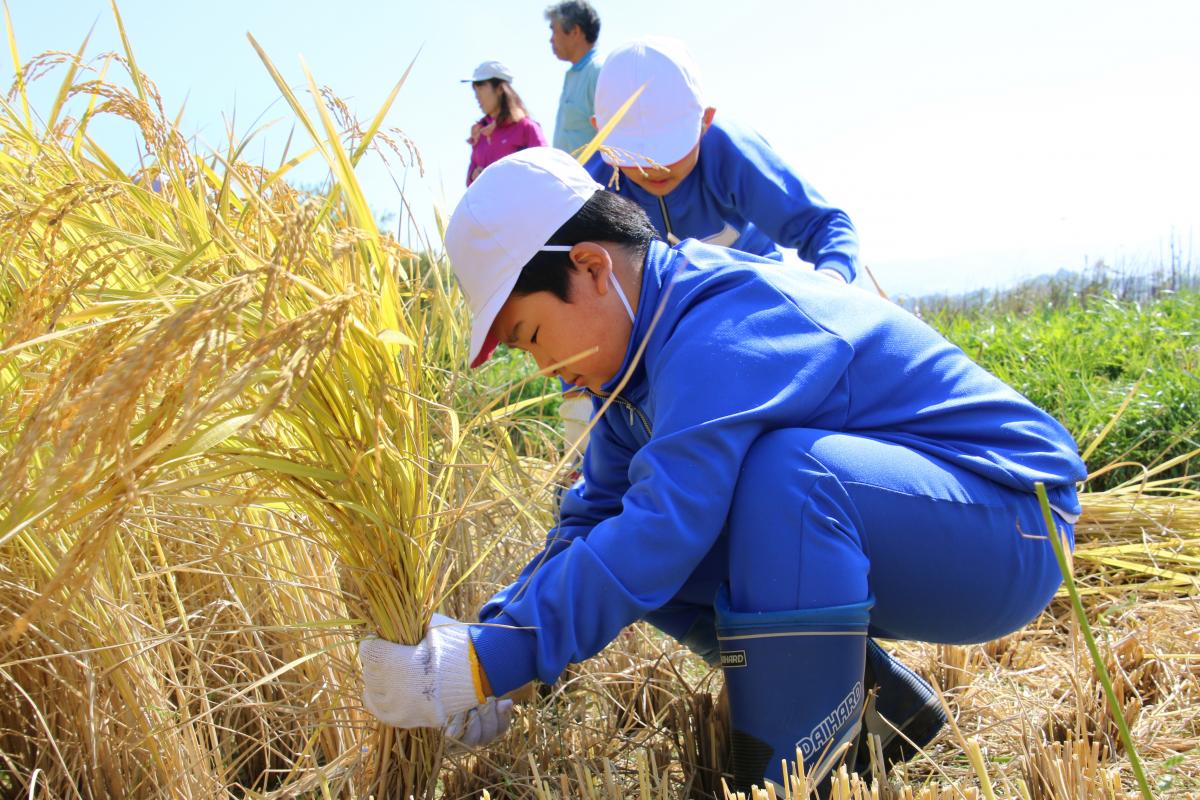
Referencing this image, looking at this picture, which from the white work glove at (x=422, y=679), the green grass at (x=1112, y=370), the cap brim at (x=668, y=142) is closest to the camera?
the white work glove at (x=422, y=679)

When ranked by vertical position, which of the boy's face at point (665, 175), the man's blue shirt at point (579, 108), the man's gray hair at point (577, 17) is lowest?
the boy's face at point (665, 175)

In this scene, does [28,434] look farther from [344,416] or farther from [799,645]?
[799,645]

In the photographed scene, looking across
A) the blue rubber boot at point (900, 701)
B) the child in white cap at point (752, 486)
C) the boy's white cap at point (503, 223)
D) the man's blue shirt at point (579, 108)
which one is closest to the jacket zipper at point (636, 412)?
the child in white cap at point (752, 486)

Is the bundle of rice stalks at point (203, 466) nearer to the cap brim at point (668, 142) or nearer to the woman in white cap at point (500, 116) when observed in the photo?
the cap brim at point (668, 142)

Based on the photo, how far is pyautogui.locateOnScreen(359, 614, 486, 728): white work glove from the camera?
4.28 ft

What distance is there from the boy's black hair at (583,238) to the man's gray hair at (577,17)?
2.74 m

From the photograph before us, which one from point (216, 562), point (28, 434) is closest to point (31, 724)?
point (216, 562)

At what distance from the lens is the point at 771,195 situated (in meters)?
2.59

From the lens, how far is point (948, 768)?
1592mm

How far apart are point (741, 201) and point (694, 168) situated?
0.47 feet

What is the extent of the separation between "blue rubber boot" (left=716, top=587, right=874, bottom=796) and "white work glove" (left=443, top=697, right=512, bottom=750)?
376 mm

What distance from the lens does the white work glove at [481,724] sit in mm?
1508

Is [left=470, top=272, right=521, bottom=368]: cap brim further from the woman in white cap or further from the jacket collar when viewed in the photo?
the woman in white cap

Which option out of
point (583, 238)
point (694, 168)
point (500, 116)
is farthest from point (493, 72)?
point (583, 238)
